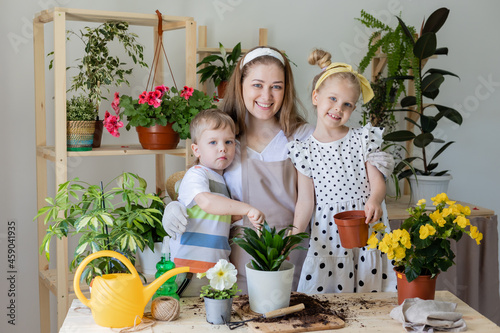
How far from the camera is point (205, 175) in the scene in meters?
1.93

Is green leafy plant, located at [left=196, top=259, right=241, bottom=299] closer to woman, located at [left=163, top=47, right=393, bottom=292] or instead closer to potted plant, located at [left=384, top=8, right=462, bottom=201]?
woman, located at [left=163, top=47, right=393, bottom=292]

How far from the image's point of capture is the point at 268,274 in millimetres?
1525

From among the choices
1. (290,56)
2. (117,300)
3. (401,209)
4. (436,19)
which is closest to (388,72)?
(436,19)

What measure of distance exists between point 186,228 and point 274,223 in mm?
307

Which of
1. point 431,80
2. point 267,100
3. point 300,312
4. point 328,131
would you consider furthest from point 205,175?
point 431,80

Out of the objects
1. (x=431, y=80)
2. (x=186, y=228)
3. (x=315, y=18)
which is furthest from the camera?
(x=315, y=18)

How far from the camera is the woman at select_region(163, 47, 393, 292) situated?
6.51 feet

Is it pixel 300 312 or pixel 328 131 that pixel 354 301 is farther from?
pixel 328 131

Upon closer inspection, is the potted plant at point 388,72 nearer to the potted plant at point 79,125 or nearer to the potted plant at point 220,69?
the potted plant at point 220,69

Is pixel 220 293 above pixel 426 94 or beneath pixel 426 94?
beneath

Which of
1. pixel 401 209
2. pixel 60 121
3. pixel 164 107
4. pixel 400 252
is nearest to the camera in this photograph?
pixel 400 252

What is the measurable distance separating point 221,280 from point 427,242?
22.4 inches

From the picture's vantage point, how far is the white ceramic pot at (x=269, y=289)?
1530 millimetres

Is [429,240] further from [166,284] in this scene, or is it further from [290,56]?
[290,56]
